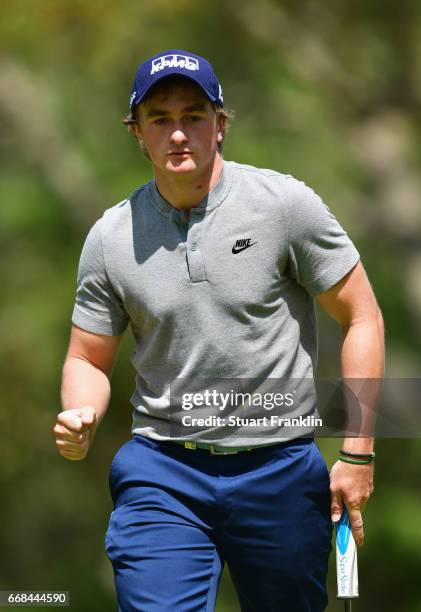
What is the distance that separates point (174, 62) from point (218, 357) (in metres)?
0.98

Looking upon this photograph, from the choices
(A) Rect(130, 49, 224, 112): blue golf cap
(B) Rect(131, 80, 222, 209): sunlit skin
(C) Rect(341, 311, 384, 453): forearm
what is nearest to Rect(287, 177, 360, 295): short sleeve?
(C) Rect(341, 311, 384, 453): forearm

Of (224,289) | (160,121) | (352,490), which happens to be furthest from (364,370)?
(160,121)

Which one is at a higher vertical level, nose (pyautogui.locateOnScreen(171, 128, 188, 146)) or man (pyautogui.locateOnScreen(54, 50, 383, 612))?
nose (pyautogui.locateOnScreen(171, 128, 188, 146))

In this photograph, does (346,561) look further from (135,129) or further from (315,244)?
(135,129)

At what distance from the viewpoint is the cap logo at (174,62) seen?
4.76 meters

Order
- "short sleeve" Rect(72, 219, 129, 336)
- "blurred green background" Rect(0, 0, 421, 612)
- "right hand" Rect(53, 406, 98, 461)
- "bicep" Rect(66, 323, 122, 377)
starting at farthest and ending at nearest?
"blurred green background" Rect(0, 0, 421, 612)
"bicep" Rect(66, 323, 122, 377)
"short sleeve" Rect(72, 219, 129, 336)
"right hand" Rect(53, 406, 98, 461)

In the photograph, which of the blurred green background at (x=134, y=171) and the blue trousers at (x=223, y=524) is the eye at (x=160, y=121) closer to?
the blue trousers at (x=223, y=524)

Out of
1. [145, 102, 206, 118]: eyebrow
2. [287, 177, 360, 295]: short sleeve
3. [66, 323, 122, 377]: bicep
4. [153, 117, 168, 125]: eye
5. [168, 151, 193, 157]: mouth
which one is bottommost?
[66, 323, 122, 377]: bicep

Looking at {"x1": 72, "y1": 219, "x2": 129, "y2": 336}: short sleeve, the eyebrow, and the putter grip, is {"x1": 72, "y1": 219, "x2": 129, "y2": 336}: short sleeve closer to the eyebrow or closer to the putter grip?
the eyebrow

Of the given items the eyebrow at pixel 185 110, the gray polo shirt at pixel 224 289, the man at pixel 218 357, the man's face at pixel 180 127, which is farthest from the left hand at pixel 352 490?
the eyebrow at pixel 185 110

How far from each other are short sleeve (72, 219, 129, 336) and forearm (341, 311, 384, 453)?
0.80m

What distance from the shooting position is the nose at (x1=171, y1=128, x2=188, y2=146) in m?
4.76

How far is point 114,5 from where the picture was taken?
15.8m

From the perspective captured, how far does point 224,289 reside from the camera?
4758 mm
